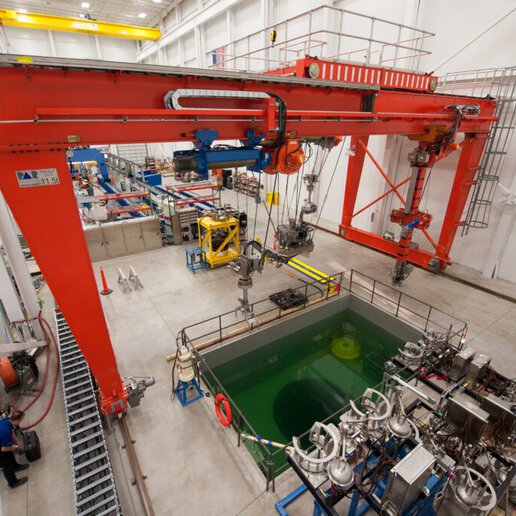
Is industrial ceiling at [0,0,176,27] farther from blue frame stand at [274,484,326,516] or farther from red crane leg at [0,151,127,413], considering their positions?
blue frame stand at [274,484,326,516]

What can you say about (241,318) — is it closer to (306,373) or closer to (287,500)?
(306,373)

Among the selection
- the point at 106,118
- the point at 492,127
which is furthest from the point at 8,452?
the point at 492,127

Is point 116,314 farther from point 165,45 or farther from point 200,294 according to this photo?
point 165,45

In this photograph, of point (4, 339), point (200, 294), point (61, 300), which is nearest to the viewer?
point (61, 300)

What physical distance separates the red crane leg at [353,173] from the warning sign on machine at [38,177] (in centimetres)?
912

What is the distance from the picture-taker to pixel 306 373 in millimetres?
7613

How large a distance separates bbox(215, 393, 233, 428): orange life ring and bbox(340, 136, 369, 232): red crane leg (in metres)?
8.79

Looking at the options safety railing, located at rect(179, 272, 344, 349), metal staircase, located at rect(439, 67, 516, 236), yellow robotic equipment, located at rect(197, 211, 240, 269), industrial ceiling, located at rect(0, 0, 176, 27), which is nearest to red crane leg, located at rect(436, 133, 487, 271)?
metal staircase, located at rect(439, 67, 516, 236)

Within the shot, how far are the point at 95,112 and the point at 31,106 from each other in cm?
59

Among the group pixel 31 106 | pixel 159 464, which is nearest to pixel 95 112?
pixel 31 106

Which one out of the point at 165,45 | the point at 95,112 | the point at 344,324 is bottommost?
the point at 344,324

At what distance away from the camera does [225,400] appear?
514 centimetres

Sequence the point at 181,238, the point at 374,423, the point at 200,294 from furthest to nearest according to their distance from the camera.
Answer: the point at 181,238
the point at 200,294
the point at 374,423

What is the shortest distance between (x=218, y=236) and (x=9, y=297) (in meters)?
5.79
